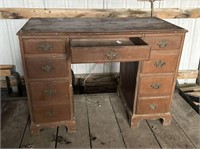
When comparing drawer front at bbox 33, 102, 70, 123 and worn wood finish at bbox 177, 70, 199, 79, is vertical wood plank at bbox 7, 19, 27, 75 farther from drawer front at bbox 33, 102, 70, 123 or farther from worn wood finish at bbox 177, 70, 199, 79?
worn wood finish at bbox 177, 70, 199, 79

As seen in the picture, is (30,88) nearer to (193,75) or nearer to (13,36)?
(13,36)

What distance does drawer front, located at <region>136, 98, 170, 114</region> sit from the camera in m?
1.72

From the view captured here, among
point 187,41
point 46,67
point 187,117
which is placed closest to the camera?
point 46,67

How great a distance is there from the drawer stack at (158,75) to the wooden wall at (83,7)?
0.96 metres

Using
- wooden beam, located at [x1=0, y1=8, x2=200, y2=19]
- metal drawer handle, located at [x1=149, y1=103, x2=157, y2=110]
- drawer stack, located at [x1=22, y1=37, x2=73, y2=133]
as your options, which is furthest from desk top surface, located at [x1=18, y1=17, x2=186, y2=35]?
metal drawer handle, located at [x1=149, y1=103, x2=157, y2=110]

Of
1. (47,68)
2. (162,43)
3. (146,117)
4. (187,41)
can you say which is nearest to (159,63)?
(162,43)

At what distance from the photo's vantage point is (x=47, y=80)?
1511 mm

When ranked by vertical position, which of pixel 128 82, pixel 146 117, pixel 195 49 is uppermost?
pixel 195 49

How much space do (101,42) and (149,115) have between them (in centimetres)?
75

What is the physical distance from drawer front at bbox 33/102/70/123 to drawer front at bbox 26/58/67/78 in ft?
0.90

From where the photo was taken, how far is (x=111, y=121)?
188cm

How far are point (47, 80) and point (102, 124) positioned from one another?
0.66 meters

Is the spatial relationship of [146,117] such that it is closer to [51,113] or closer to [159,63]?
[159,63]

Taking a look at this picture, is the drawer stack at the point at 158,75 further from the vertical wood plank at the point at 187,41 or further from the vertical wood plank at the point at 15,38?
the vertical wood plank at the point at 15,38
